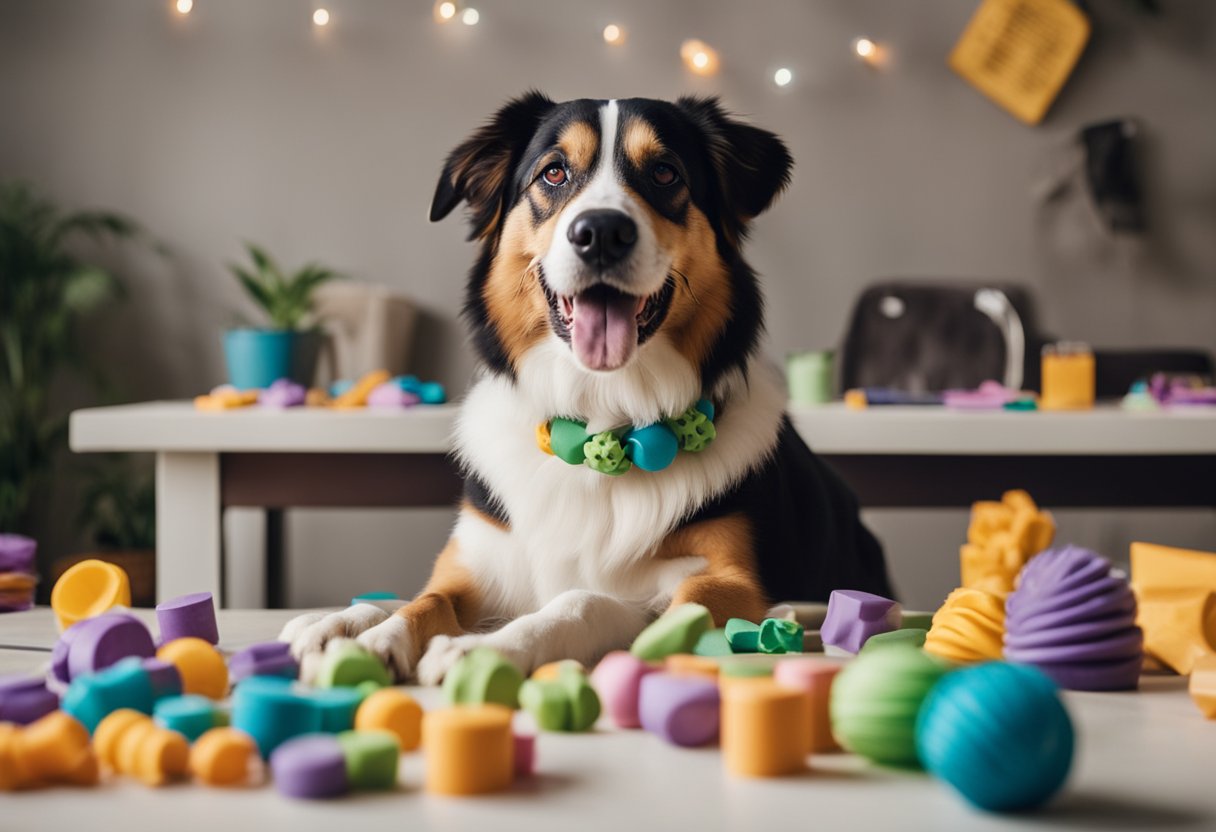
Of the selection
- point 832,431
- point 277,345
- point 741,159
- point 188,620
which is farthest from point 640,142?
point 277,345

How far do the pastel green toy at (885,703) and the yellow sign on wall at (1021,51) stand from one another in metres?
3.71

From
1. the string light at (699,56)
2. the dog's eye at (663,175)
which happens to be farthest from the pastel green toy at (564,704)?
the string light at (699,56)

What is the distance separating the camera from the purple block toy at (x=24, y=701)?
0.76m

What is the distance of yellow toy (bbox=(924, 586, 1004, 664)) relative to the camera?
946 mm

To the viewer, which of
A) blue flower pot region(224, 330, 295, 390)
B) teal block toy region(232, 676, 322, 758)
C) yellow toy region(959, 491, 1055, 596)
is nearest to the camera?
teal block toy region(232, 676, 322, 758)

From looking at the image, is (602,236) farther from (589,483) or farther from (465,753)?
(465,753)

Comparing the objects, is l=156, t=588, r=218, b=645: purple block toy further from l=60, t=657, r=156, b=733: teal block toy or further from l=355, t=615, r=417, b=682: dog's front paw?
l=60, t=657, r=156, b=733: teal block toy

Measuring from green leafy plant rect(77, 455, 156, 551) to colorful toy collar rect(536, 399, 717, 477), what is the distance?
8.64 feet

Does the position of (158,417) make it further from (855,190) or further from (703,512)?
(855,190)

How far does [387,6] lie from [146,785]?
379cm

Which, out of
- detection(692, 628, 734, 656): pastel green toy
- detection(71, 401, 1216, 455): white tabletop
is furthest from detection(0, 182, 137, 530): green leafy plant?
detection(692, 628, 734, 656): pastel green toy

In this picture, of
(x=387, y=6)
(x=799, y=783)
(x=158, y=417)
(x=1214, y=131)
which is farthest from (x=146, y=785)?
(x=1214, y=131)

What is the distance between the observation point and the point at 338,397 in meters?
2.96

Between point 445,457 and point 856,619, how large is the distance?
1.71m
